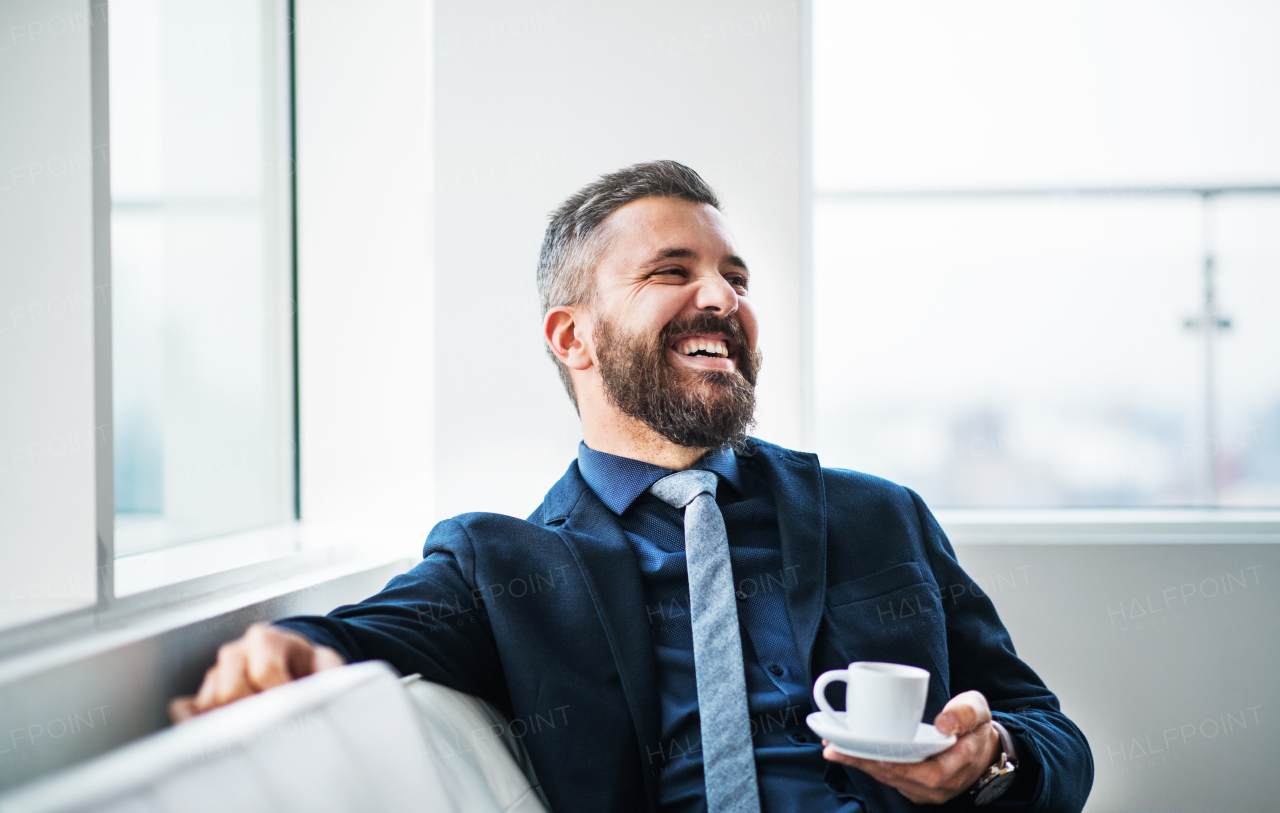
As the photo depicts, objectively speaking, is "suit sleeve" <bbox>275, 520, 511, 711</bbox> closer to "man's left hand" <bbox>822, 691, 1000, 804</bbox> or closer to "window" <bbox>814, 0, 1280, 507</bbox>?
"man's left hand" <bbox>822, 691, 1000, 804</bbox>

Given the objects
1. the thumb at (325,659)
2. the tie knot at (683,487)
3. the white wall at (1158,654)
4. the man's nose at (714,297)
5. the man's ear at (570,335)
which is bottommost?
the white wall at (1158,654)

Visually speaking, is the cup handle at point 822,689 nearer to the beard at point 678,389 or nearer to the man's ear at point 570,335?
the beard at point 678,389

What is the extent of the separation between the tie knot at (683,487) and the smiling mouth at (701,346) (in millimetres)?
220

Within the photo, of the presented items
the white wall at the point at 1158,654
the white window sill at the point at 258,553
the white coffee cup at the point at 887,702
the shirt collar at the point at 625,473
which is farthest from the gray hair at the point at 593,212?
the white wall at the point at 1158,654

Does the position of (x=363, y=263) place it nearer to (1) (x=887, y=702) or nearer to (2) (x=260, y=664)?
(2) (x=260, y=664)

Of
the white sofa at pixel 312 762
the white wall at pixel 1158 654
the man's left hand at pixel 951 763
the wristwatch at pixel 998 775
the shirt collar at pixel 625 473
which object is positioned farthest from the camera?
the white wall at pixel 1158 654

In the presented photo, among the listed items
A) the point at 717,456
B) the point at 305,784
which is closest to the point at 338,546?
the point at 717,456

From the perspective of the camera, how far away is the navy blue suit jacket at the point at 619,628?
1.13 m

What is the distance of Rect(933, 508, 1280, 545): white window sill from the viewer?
1.93 m

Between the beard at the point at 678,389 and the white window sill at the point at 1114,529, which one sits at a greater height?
the beard at the point at 678,389

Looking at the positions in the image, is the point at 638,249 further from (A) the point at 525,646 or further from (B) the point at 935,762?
(B) the point at 935,762

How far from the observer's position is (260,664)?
89 cm

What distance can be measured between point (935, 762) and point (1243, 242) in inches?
71.3

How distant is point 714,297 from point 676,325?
0.27 ft
